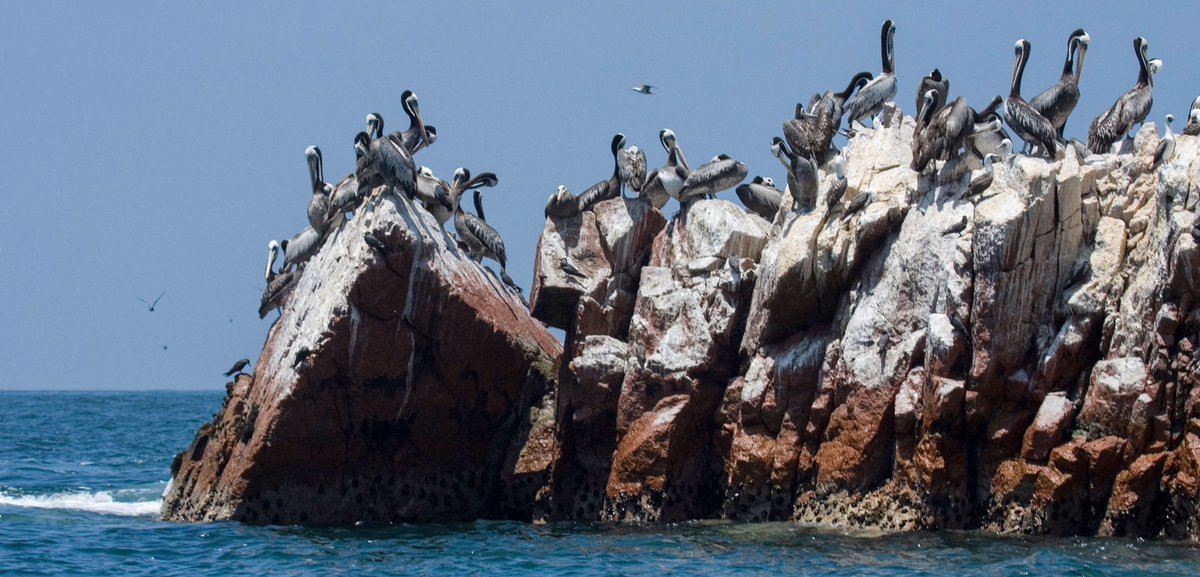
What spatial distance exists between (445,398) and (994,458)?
6770mm

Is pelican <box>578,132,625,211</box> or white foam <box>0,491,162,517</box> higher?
pelican <box>578,132,625,211</box>

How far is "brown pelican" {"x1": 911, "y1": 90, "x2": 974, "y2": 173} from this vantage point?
55.0ft

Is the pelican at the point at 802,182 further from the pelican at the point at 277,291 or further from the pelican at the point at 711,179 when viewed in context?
the pelican at the point at 277,291

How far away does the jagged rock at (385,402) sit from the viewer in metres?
17.8

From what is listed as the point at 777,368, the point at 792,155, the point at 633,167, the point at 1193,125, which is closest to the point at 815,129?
the point at 792,155

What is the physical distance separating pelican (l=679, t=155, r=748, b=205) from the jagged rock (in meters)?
2.73

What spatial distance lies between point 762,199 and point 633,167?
181 cm

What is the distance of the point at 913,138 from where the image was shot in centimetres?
1766

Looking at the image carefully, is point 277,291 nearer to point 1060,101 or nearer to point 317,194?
point 317,194

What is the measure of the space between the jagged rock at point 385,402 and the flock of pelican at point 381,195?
52 cm

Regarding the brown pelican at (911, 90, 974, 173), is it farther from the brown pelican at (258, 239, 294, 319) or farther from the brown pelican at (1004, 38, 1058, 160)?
the brown pelican at (258, 239, 294, 319)

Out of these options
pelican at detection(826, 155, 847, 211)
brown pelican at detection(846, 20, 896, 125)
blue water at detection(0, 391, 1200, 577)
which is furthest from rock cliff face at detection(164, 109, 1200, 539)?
brown pelican at detection(846, 20, 896, 125)

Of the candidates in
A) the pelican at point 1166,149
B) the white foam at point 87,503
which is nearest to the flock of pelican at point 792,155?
the pelican at point 1166,149

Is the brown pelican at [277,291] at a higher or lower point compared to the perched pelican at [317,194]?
lower
